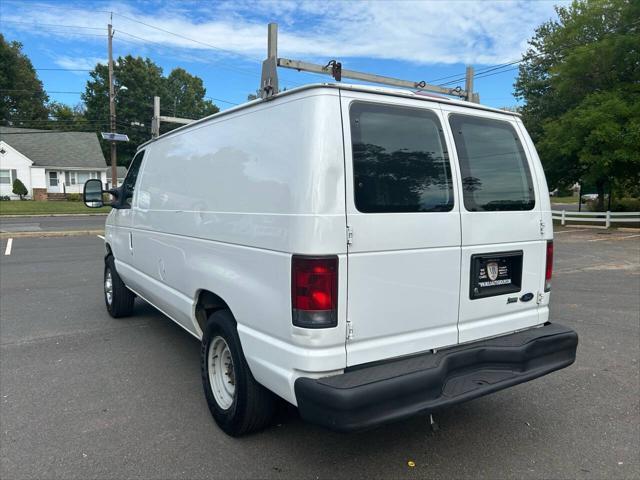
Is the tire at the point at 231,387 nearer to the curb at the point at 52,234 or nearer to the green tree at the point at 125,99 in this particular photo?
the curb at the point at 52,234

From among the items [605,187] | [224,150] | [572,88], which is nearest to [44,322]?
[224,150]

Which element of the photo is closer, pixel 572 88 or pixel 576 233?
pixel 576 233

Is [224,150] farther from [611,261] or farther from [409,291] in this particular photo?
[611,261]

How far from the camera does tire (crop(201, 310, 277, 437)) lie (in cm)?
304

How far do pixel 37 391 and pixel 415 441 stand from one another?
122 inches

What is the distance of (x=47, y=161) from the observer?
133 feet

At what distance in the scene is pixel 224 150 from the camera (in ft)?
10.9

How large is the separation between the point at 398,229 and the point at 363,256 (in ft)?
0.95

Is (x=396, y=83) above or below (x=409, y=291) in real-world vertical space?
above

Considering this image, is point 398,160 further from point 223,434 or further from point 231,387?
point 223,434

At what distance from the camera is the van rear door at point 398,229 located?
2.62 m

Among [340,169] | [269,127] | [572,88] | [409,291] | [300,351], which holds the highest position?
[572,88]

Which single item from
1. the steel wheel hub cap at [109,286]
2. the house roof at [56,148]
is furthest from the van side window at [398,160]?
the house roof at [56,148]

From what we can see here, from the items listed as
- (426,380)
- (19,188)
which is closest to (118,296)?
(426,380)
